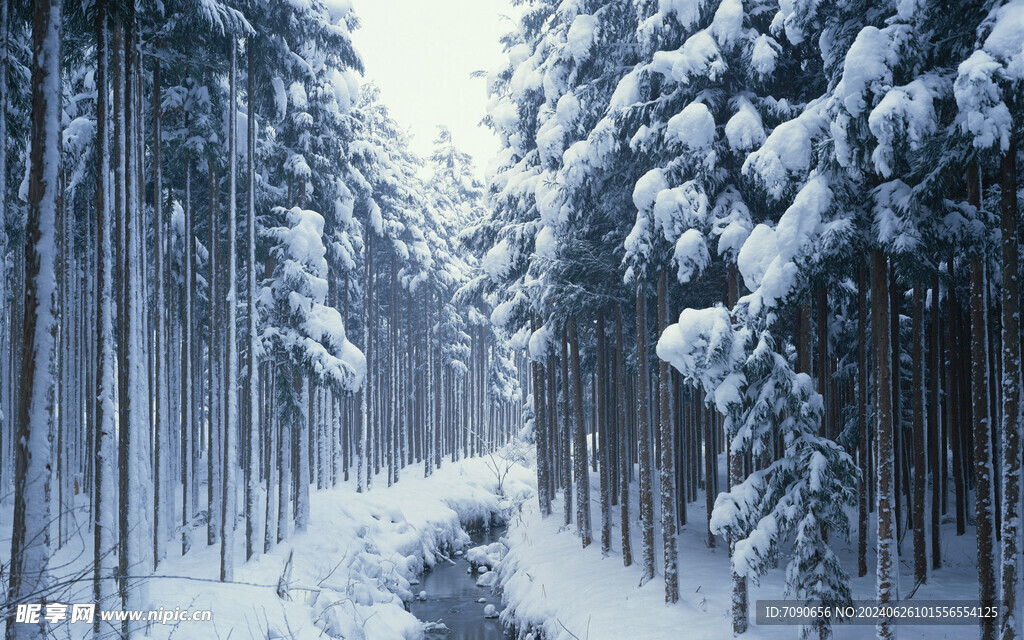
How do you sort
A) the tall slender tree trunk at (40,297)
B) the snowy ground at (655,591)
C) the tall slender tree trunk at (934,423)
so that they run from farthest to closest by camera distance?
the tall slender tree trunk at (934,423) → the snowy ground at (655,591) → the tall slender tree trunk at (40,297)

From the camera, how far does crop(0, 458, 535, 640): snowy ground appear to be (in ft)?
34.2

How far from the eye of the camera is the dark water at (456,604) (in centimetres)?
1553

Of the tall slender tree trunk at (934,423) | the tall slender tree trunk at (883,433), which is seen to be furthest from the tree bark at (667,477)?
the tall slender tree trunk at (934,423)

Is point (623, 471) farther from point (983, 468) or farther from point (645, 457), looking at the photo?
point (983, 468)

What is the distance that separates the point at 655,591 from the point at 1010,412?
7499 millimetres

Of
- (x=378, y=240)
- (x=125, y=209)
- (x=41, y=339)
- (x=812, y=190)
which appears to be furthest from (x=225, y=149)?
(x=378, y=240)

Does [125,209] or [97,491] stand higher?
[125,209]

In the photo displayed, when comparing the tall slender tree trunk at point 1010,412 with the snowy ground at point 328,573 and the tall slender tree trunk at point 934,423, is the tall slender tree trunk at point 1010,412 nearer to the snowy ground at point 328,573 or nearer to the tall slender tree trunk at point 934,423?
the tall slender tree trunk at point 934,423

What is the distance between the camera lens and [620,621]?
11406 millimetres

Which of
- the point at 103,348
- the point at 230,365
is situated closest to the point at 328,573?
the point at 230,365

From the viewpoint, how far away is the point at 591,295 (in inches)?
555

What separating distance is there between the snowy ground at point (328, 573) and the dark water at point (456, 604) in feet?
1.55

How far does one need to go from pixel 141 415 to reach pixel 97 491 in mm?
1191

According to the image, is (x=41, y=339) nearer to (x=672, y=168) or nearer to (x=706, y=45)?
(x=672, y=168)
